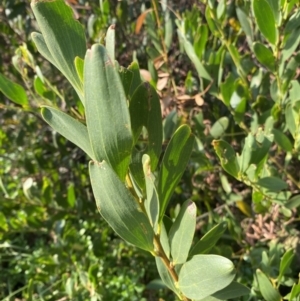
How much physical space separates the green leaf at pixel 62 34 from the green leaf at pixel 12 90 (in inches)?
15.9

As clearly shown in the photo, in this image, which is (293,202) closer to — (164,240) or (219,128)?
(219,128)

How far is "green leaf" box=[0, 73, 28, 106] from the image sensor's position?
930mm

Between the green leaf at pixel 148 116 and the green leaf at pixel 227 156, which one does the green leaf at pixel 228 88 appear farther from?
the green leaf at pixel 148 116

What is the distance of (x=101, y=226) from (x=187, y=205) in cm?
101

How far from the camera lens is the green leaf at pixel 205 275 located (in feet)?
1.78

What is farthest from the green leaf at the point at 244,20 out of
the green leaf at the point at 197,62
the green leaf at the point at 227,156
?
the green leaf at the point at 227,156

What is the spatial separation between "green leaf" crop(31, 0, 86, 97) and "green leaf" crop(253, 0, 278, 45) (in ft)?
1.23

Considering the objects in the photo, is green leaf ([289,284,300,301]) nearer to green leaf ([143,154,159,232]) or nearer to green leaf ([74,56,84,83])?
green leaf ([143,154,159,232])

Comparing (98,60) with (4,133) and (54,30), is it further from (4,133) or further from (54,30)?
(4,133)

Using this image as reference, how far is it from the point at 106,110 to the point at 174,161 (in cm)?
14

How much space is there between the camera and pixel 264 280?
2.67ft

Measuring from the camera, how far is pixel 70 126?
0.58 metres

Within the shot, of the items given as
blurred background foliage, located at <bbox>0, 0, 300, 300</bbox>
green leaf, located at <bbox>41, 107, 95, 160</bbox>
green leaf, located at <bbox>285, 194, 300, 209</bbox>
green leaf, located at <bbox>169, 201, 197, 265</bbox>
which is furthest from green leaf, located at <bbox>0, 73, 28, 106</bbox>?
green leaf, located at <bbox>285, 194, 300, 209</bbox>

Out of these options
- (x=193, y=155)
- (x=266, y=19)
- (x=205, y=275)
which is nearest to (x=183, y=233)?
(x=205, y=275)
